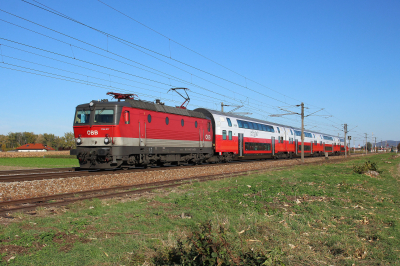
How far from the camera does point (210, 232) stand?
5281mm

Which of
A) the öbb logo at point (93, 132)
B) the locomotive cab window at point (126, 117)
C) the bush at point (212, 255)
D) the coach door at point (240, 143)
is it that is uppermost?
the locomotive cab window at point (126, 117)

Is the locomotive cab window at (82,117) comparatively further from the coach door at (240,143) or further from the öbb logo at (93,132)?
the coach door at (240,143)

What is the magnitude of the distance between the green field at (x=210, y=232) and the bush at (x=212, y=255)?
0.02m

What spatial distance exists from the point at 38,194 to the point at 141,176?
5693 millimetres

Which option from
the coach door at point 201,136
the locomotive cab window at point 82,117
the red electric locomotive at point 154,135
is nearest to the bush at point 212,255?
the red electric locomotive at point 154,135

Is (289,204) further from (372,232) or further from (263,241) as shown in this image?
(263,241)

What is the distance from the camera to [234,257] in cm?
460

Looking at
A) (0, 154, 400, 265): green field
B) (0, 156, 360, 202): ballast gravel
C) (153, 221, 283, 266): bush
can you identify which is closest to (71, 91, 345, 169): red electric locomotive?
(0, 156, 360, 202): ballast gravel

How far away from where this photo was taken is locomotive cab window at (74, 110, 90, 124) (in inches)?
696

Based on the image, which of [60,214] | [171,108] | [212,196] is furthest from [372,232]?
[171,108]

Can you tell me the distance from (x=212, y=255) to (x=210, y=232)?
0.73 m

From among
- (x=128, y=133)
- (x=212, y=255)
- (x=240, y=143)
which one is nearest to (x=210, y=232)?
(x=212, y=255)

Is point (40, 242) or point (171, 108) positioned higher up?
point (171, 108)

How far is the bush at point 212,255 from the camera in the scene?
4555 millimetres
